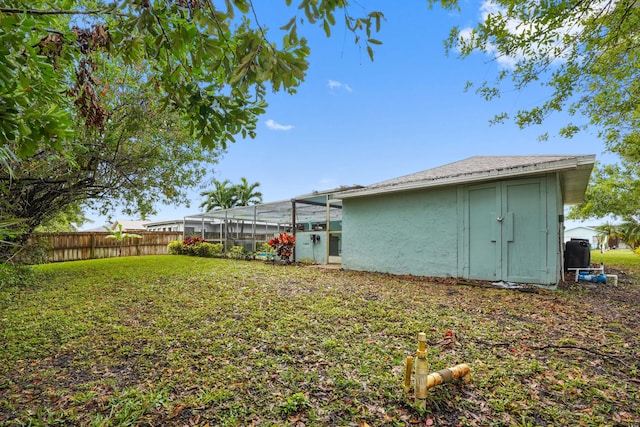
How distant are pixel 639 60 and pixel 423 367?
718 cm

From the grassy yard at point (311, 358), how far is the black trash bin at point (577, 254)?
327 cm

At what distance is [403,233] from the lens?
29.3 ft

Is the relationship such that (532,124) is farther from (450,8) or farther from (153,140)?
(153,140)

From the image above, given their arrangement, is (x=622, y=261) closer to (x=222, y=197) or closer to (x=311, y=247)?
(x=311, y=247)

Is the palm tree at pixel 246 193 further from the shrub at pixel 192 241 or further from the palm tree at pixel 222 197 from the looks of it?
the shrub at pixel 192 241

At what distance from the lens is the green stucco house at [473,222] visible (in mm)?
6520

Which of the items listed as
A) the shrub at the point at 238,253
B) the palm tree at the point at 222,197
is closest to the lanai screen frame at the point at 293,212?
the shrub at the point at 238,253

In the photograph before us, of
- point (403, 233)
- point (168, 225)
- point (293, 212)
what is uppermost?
point (293, 212)

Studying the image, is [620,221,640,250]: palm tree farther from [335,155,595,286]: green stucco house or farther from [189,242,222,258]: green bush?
[189,242,222,258]: green bush

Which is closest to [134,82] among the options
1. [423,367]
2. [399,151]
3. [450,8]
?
[450,8]

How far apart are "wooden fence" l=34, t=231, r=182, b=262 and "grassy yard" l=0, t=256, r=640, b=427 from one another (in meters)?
9.09

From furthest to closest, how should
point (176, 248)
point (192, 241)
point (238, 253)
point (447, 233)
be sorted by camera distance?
point (176, 248) < point (192, 241) < point (238, 253) < point (447, 233)

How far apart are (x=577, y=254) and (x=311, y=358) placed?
9454 mm

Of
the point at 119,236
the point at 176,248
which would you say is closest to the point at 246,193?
the point at 176,248
